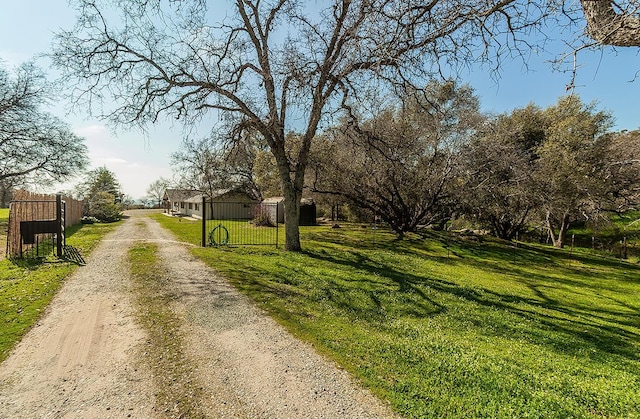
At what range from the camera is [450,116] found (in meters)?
15.1

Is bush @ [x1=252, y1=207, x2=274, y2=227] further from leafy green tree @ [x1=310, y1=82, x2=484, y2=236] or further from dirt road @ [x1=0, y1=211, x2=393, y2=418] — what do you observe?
dirt road @ [x1=0, y1=211, x2=393, y2=418]

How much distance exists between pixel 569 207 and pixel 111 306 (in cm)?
1904

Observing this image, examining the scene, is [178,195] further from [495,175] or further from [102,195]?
[495,175]

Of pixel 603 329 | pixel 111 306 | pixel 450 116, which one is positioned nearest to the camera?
pixel 111 306

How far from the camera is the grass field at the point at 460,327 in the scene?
292 centimetres

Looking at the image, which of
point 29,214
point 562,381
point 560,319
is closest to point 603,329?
point 560,319

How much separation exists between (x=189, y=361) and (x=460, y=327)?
409 centimetres

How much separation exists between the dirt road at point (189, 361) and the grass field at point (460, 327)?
405 millimetres

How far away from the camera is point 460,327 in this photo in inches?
194

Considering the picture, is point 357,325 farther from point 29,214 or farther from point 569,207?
point 569,207

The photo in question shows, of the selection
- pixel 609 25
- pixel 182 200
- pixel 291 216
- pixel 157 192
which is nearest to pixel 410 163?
pixel 291 216

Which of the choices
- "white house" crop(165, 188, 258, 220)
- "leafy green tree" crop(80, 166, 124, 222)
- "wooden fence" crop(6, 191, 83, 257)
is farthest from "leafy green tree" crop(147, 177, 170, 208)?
"wooden fence" crop(6, 191, 83, 257)

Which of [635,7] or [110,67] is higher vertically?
[110,67]

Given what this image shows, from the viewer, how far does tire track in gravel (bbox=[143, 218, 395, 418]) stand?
2.66 meters
